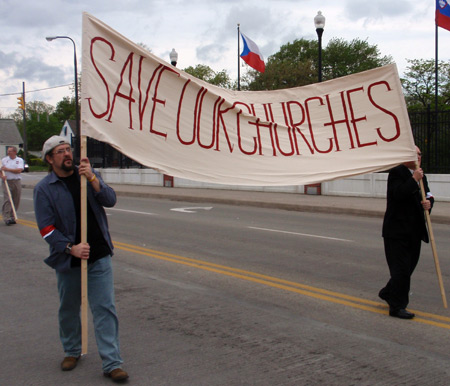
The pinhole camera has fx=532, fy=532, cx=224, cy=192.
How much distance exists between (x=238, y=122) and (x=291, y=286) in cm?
263

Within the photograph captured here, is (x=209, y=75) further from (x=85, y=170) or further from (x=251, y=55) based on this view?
(x=85, y=170)

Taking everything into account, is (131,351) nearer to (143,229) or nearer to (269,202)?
(143,229)

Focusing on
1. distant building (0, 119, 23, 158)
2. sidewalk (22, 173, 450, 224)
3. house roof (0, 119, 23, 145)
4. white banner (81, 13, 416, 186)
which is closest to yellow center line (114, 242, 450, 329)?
white banner (81, 13, 416, 186)

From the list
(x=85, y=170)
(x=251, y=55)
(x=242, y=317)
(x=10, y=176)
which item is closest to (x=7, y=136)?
(x=251, y=55)

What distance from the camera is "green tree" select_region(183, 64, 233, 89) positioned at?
7325cm

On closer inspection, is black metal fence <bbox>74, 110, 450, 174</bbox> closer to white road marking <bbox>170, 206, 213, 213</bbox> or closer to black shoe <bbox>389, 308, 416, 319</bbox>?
white road marking <bbox>170, 206, 213, 213</bbox>

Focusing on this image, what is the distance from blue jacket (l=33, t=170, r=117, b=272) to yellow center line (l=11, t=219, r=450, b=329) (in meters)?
3.35

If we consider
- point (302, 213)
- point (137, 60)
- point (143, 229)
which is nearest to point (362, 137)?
point (137, 60)

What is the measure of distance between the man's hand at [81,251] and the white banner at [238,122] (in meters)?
1.13

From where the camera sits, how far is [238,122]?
543cm

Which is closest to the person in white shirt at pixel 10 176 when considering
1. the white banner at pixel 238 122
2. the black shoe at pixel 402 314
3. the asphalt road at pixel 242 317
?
the asphalt road at pixel 242 317

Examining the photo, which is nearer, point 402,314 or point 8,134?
point 402,314

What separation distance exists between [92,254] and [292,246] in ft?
21.2

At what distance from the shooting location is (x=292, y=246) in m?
10.1
